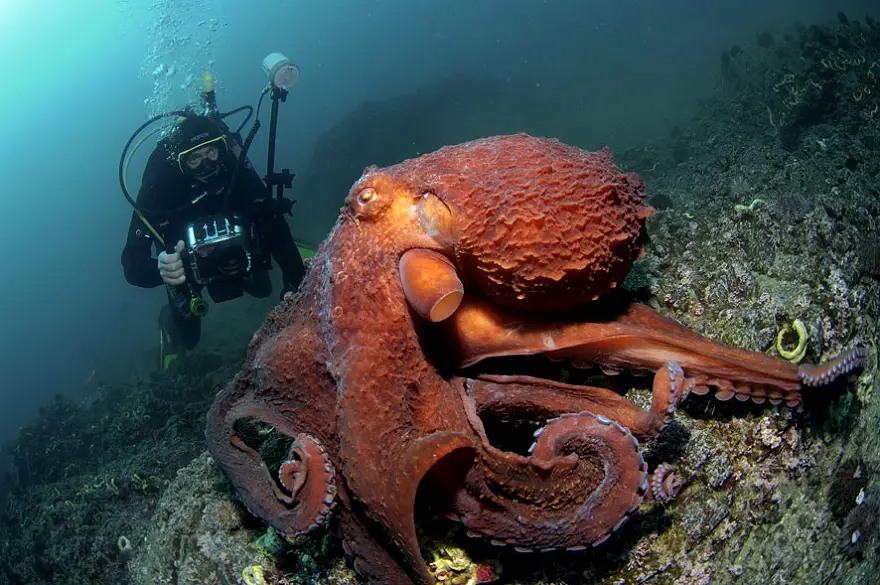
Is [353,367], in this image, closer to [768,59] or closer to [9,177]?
[768,59]

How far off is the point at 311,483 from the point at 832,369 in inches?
79.1

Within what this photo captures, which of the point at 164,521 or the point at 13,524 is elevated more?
the point at 164,521

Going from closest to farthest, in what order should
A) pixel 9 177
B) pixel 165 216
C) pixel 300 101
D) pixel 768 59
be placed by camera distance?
pixel 165 216, pixel 768 59, pixel 300 101, pixel 9 177

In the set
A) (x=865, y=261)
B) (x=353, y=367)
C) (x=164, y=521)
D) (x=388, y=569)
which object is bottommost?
(x=164, y=521)

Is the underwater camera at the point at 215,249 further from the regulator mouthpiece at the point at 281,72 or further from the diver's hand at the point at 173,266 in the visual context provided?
the regulator mouthpiece at the point at 281,72

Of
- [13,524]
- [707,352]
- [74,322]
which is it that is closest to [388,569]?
[707,352]

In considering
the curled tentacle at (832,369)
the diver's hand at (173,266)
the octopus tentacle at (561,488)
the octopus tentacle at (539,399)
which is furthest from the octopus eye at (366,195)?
the diver's hand at (173,266)

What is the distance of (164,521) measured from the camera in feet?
11.0

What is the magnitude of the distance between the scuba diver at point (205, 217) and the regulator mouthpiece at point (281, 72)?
0.10m

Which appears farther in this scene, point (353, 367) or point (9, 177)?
point (9, 177)

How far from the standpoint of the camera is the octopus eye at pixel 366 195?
193 centimetres

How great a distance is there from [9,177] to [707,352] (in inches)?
5386

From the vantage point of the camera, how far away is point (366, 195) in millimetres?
1935

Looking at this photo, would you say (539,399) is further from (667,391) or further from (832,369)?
(832,369)
